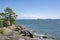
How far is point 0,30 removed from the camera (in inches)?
1195

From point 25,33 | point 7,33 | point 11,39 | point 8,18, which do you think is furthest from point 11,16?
point 11,39

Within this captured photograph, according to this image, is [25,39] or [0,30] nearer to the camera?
[25,39]

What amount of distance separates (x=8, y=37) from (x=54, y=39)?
15566 mm

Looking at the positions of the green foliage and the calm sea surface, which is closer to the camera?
the green foliage

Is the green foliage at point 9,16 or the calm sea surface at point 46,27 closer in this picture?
the green foliage at point 9,16

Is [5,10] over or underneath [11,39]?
over

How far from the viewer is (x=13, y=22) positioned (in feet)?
131

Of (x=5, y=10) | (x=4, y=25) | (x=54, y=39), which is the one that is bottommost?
(x=54, y=39)

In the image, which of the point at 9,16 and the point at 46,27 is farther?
the point at 46,27

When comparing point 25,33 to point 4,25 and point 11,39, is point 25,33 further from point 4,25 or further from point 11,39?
point 11,39

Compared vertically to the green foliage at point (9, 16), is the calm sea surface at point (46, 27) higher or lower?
lower

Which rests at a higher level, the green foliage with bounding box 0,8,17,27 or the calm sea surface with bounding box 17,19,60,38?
the green foliage with bounding box 0,8,17,27

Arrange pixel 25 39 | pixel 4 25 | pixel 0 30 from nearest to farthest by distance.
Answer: pixel 25 39
pixel 0 30
pixel 4 25

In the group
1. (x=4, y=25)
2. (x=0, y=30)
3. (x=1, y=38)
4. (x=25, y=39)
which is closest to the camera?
(x=1, y=38)
